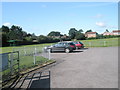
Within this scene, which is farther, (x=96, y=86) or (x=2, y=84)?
(x=2, y=84)

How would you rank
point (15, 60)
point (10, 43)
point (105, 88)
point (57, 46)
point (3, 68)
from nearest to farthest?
point (105, 88)
point (3, 68)
point (15, 60)
point (57, 46)
point (10, 43)

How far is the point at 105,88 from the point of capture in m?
4.42

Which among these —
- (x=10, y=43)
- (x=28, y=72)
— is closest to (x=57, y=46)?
(x=28, y=72)

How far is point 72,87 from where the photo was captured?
14.9ft

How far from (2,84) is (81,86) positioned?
319cm

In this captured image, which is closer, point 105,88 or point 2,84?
point 105,88

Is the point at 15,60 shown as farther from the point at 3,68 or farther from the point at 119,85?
the point at 119,85

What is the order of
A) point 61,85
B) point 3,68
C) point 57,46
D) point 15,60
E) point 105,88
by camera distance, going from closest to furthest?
point 105,88, point 61,85, point 3,68, point 15,60, point 57,46

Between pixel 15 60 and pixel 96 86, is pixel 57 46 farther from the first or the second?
pixel 96 86

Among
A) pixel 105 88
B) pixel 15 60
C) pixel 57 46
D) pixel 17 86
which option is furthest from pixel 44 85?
pixel 57 46

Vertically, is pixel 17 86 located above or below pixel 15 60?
below

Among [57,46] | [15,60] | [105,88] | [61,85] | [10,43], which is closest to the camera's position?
[105,88]

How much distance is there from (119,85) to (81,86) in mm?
1478

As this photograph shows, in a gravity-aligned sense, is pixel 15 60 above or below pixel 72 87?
above
